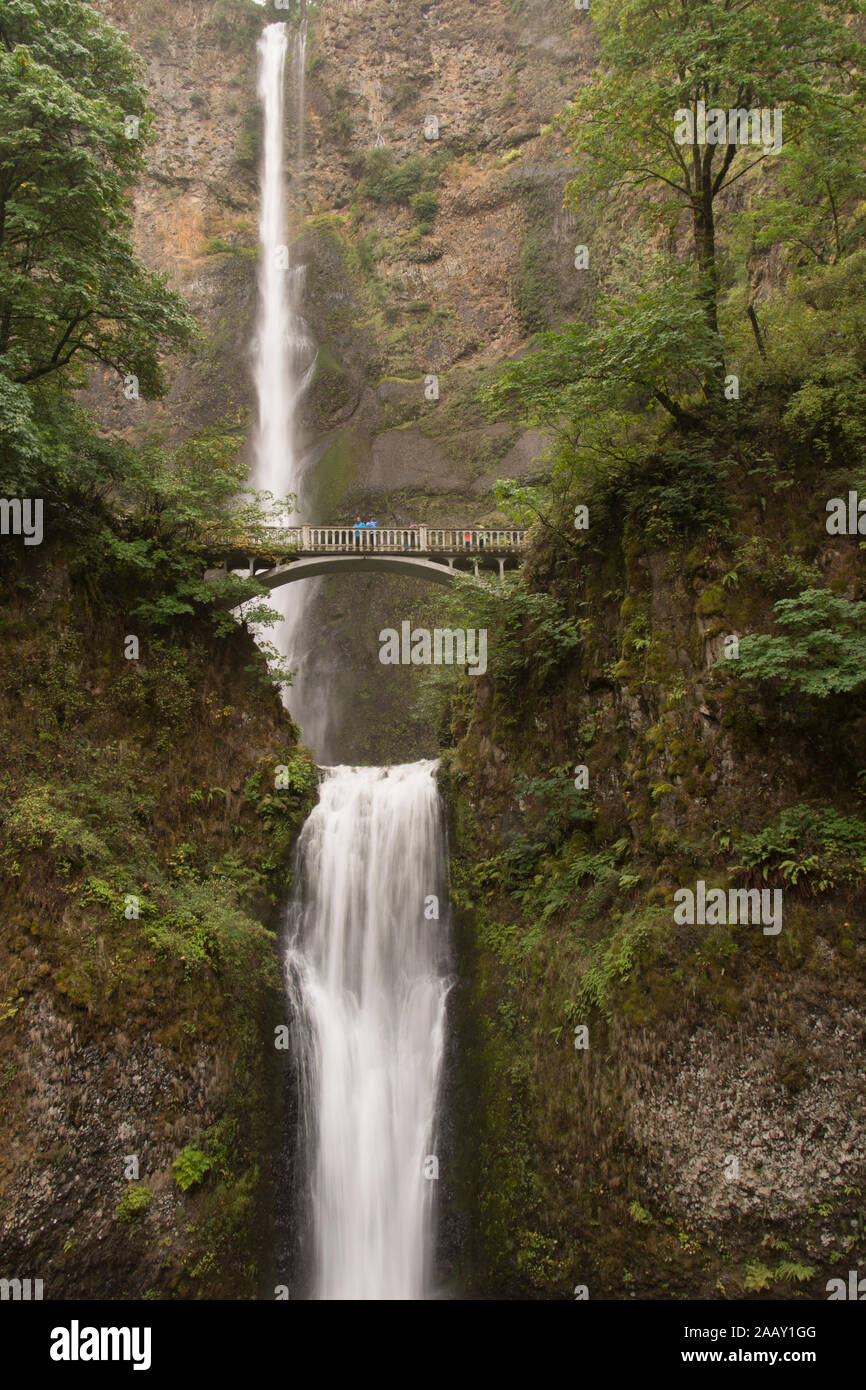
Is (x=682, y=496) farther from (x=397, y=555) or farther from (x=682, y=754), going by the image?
(x=397, y=555)

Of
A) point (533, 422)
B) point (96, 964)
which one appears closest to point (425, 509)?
point (533, 422)

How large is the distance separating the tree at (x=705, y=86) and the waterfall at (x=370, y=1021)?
1002cm

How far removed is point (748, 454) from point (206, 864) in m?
10.9

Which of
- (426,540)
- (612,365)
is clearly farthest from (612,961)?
(426,540)

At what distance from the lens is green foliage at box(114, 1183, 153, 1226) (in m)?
9.15

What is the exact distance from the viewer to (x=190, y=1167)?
991 cm

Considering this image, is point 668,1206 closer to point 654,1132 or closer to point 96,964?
point 654,1132

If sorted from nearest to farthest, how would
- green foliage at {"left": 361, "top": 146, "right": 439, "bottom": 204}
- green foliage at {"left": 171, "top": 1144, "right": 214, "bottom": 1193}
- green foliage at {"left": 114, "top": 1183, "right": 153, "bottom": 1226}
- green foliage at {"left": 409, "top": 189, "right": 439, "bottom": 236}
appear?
green foliage at {"left": 114, "top": 1183, "right": 153, "bottom": 1226} → green foliage at {"left": 171, "top": 1144, "right": 214, "bottom": 1193} → green foliage at {"left": 409, "top": 189, "right": 439, "bottom": 236} → green foliage at {"left": 361, "top": 146, "right": 439, "bottom": 204}

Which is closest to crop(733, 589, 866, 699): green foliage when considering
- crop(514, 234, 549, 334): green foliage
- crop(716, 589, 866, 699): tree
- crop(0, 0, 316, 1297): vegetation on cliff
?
crop(716, 589, 866, 699): tree

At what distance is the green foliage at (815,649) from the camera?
26.7ft

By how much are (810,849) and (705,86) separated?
1097 centimetres

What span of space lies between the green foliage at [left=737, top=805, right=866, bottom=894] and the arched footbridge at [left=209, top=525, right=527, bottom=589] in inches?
430

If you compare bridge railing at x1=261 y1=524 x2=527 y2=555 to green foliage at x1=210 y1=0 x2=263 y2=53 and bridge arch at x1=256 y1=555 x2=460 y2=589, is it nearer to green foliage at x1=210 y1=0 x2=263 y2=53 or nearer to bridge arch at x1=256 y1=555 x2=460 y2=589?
bridge arch at x1=256 y1=555 x2=460 y2=589

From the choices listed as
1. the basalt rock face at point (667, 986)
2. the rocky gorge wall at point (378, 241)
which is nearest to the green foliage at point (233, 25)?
the rocky gorge wall at point (378, 241)
